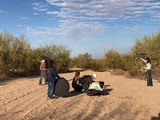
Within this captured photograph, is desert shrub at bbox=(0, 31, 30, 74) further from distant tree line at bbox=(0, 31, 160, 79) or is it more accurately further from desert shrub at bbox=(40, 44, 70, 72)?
desert shrub at bbox=(40, 44, 70, 72)

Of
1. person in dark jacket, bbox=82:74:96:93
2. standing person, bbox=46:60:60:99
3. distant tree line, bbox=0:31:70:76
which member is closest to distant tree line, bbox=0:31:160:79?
distant tree line, bbox=0:31:70:76

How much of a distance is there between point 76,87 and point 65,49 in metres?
12.7

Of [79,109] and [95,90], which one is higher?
[95,90]

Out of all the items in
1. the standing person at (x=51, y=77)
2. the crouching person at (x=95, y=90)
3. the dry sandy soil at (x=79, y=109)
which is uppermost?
the standing person at (x=51, y=77)

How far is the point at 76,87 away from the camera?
27.7 feet

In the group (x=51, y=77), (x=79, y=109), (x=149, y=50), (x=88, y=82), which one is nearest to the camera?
(x=79, y=109)

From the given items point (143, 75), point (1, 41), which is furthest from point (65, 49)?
point (143, 75)

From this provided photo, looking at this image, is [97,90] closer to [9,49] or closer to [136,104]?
[136,104]

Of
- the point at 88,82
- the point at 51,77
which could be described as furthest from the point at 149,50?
the point at 51,77

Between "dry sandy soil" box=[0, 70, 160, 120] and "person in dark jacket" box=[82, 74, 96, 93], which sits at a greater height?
"person in dark jacket" box=[82, 74, 96, 93]

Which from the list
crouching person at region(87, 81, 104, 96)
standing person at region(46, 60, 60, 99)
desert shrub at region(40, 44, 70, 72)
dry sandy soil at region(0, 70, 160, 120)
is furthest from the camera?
desert shrub at region(40, 44, 70, 72)

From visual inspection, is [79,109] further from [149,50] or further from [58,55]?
[58,55]

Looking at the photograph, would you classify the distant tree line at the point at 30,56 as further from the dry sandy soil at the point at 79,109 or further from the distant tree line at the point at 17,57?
the dry sandy soil at the point at 79,109

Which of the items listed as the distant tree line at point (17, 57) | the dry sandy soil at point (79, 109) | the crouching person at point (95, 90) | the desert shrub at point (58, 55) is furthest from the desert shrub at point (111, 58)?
the dry sandy soil at point (79, 109)
